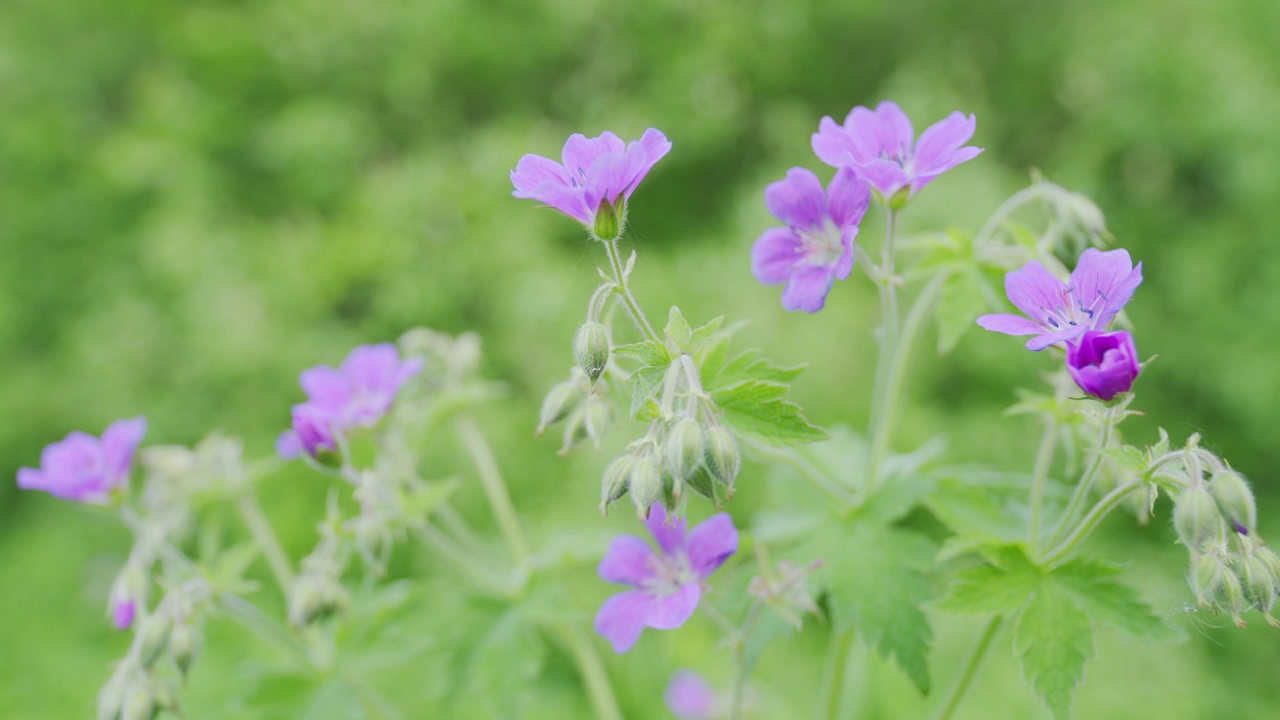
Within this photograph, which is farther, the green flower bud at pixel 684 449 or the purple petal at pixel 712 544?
the purple petal at pixel 712 544

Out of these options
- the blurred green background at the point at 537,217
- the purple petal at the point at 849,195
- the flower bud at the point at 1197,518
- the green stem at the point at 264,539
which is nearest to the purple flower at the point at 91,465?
the green stem at the point at 264,539

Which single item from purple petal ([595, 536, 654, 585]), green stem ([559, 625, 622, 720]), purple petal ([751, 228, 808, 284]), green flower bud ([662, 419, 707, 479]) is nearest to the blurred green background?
green stem ([559, 625, 622, 720])

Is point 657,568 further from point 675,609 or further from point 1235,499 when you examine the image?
point 1235,499

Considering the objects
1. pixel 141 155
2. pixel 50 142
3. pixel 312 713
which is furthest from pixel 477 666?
pixel 50 142

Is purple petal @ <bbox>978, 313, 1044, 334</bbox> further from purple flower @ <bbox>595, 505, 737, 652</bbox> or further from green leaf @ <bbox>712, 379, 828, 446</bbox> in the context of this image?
purple flower @ <bbox>595, 505, 737, 652</bbox>

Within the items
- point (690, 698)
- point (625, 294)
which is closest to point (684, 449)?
point (625, 294)

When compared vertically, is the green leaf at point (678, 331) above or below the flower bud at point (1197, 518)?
above

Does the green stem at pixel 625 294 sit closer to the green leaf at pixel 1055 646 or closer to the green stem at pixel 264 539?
the green leaf at pixel 1055 646
